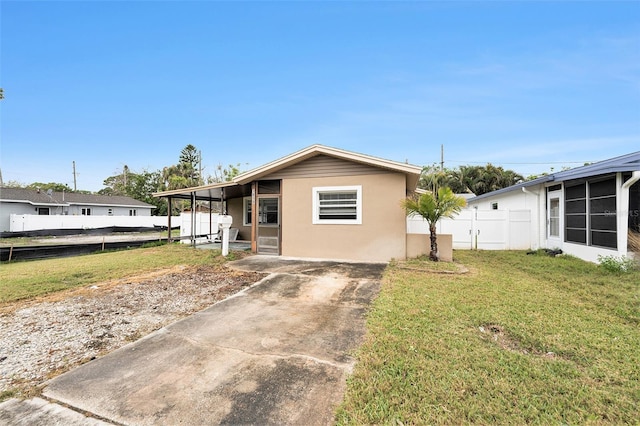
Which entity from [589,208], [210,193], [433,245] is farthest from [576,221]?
[210,193]

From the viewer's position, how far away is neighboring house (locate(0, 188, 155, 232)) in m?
23.4

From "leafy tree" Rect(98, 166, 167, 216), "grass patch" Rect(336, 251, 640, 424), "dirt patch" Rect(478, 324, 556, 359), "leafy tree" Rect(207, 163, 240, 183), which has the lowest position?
"dirt patch" Rect(478, 324, 556, 359)

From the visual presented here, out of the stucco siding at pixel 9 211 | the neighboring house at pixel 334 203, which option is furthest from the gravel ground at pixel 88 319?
the stucco siding at pixel 9 211

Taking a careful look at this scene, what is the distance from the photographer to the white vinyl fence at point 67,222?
2144 centimetres

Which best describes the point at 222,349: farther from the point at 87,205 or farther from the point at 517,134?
the point at 87,205

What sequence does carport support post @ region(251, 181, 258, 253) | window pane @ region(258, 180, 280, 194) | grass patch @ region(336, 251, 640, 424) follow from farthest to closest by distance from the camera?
1. carport support post @ region(251, 181, 258, 253)
2. window pane @ region(258, 180, 280, 194)
3. grass patch @ region(336, 251, 640, 424)

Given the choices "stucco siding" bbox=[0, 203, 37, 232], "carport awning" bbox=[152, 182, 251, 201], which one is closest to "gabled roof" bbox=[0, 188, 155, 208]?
"stucco siding" bbox=[0, 203, 37, 232]

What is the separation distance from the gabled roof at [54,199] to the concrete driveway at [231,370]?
102ft

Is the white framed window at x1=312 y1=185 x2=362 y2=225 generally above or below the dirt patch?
above

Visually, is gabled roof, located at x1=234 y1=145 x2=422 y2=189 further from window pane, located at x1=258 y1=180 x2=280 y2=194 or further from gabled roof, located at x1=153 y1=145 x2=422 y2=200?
window pane, located at x1=258 y1=180 x2=280 y2=194

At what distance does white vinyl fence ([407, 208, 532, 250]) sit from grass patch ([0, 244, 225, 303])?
9857 mm

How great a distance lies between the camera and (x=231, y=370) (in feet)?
9.05

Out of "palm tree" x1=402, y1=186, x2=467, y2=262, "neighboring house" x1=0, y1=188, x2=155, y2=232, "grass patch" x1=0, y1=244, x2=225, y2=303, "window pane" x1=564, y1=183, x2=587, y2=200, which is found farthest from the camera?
"neighboring house" x1=0, y1=188, x2=155, y2=232

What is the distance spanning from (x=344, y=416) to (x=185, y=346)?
2199 millimetres
